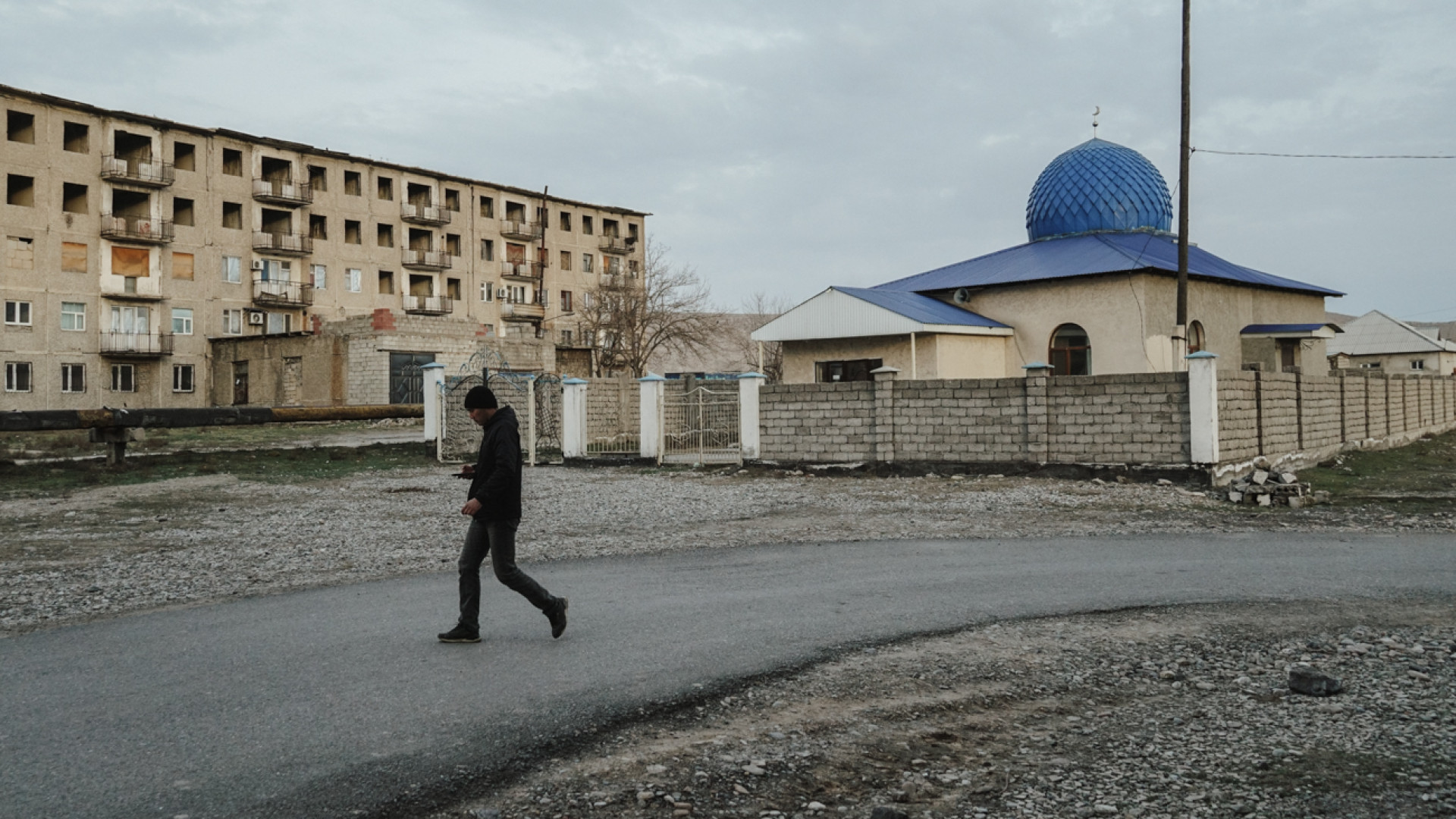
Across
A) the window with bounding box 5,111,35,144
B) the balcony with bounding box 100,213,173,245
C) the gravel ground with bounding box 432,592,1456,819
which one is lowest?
the gravel ground with bounding box 432,592,1456,819

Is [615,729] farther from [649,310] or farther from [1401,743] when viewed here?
[649,310]

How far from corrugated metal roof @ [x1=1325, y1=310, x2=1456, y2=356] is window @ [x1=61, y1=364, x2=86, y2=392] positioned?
77.9 meters

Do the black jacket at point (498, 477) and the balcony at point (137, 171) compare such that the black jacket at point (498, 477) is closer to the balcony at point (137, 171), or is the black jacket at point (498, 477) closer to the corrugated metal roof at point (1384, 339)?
the balcony at point (137, 171)

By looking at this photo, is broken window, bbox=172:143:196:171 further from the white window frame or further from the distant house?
the distant house

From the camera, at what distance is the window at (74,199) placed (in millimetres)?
49656

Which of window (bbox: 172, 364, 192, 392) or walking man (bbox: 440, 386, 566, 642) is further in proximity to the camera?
window (bbox: 172, 364, 192, 392)

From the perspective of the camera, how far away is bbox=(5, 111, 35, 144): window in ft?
156

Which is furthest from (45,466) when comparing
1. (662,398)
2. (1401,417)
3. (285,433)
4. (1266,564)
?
(1401,417)

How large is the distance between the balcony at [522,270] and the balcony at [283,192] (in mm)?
14193

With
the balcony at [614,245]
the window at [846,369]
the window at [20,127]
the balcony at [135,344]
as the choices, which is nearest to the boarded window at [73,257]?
the balcony at [135,344]

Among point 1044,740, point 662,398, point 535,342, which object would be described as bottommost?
point 1044,740

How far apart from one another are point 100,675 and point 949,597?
18.9 feet

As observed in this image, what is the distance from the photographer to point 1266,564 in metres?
9.52

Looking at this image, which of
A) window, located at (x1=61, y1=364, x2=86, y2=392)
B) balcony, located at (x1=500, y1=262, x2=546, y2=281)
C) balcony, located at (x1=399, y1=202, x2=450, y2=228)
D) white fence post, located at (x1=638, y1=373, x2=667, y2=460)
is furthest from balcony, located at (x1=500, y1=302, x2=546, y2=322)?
white fence post, located at (x1=638, y1=373, x2=667, y2=460)
